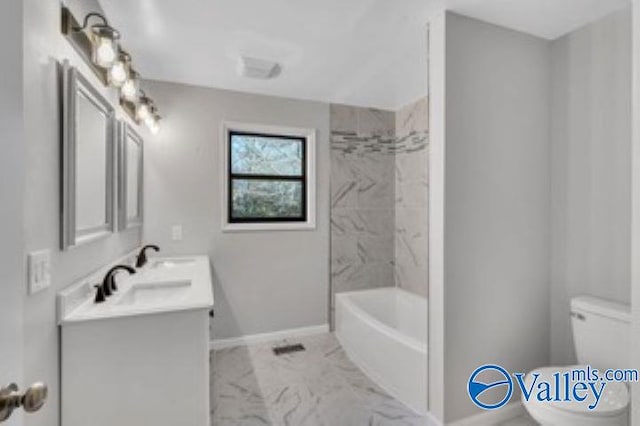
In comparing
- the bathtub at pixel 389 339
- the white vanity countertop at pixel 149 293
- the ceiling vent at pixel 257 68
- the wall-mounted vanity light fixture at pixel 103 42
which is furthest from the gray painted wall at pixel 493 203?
the wall-mounted vanity light fixture at pixel 103 42

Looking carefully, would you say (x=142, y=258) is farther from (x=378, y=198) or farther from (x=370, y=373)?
(x=378, y=198)

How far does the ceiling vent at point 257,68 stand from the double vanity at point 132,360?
174 centimetres

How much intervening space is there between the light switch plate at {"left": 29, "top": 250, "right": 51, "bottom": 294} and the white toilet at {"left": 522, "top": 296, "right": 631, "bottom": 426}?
2.08 metres

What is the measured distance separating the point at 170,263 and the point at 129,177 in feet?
2.45

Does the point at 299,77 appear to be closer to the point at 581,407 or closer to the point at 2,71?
the point at 2,71

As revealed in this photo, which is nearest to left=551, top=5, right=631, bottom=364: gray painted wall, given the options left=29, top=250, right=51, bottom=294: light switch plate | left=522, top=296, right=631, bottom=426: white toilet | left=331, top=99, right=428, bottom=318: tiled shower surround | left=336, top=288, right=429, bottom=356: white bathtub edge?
left=522, top=296, right=631, bottom=426: white toilet

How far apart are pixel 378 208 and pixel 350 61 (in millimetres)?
1586

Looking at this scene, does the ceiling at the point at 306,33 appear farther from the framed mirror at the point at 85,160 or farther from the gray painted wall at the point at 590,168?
the framed mirror at the point at 85,160

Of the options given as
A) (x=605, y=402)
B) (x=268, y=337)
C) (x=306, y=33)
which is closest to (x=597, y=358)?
(x=605, y=402)

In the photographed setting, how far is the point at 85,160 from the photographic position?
147 cm

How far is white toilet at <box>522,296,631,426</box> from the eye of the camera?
1.33 meters

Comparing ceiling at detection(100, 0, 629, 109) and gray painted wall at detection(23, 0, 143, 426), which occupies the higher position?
ceiling at detection(100, 0, 629, 109)

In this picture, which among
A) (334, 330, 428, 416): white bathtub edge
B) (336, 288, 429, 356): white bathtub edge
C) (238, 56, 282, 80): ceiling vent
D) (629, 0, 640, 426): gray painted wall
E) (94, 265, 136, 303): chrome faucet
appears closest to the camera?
(629, 0, 640, 426): gray painted wall

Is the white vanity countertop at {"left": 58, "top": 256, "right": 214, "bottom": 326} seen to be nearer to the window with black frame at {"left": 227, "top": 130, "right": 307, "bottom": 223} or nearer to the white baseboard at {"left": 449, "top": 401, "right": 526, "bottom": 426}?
the window with black frame at {"left": 227, "top": 130, "right": 307, "bottom": 223}
